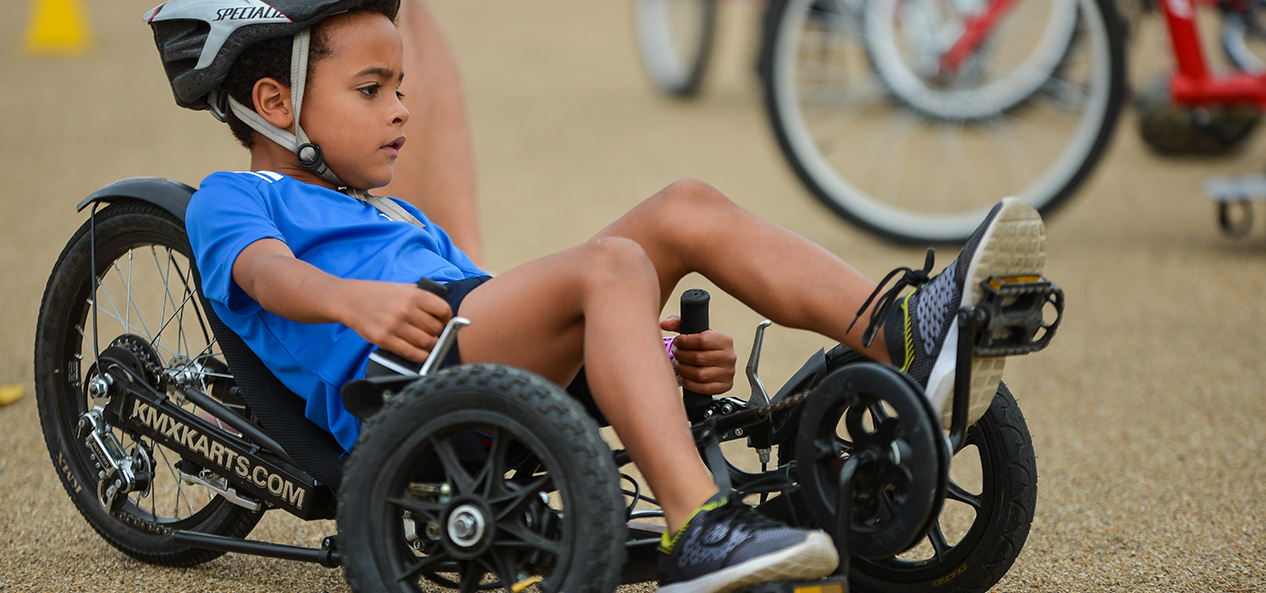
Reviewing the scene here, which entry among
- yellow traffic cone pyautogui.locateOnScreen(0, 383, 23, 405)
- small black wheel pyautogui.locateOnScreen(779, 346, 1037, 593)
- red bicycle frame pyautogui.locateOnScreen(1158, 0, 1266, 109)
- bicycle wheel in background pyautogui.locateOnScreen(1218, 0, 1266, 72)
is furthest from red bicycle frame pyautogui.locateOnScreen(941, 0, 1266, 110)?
yellow traffic cone pyautogui.locateOnScreen(0, 383, 23, 405)

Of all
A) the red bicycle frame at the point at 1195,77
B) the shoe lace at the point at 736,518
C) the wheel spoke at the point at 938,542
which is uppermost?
the red bicycle frame at the point at 1195,77

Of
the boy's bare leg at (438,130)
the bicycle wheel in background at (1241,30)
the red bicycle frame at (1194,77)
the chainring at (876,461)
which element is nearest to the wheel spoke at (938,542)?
the chainring at (876,461)

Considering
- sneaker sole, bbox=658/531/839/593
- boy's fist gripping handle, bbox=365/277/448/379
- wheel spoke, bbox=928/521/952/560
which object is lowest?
wheel spoke, bbox=928/521/952/560

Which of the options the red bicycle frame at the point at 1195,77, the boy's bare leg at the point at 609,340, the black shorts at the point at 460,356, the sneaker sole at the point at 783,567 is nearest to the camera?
the sneaker sole at the point at 783,567

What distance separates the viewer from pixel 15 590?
196cm

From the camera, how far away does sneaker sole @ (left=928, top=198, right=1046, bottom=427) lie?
1617mm

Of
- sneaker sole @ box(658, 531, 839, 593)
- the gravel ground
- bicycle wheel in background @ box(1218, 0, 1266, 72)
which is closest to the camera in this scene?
sneaker sole @ box(658, 531, 839, 593)

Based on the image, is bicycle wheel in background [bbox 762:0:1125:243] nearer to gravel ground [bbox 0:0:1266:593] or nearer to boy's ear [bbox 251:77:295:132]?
gravel ground [bbox 0:0:1266:593]

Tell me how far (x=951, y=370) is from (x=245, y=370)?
106 centimetres

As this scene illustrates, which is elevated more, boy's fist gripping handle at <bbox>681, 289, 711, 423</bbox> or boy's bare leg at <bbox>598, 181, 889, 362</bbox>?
boy's bare leg at <bbox>598, 181, 889, 362</bbox>

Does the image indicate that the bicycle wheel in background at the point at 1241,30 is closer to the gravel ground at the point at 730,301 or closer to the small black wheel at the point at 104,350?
the gravel ground at the point at 730,301

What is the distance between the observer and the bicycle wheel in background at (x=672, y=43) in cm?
641

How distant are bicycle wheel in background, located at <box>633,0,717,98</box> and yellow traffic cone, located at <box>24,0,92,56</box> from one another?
348 cm

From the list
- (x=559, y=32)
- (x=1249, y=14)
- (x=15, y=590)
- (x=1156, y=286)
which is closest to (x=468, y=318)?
(x=15, y=590)
